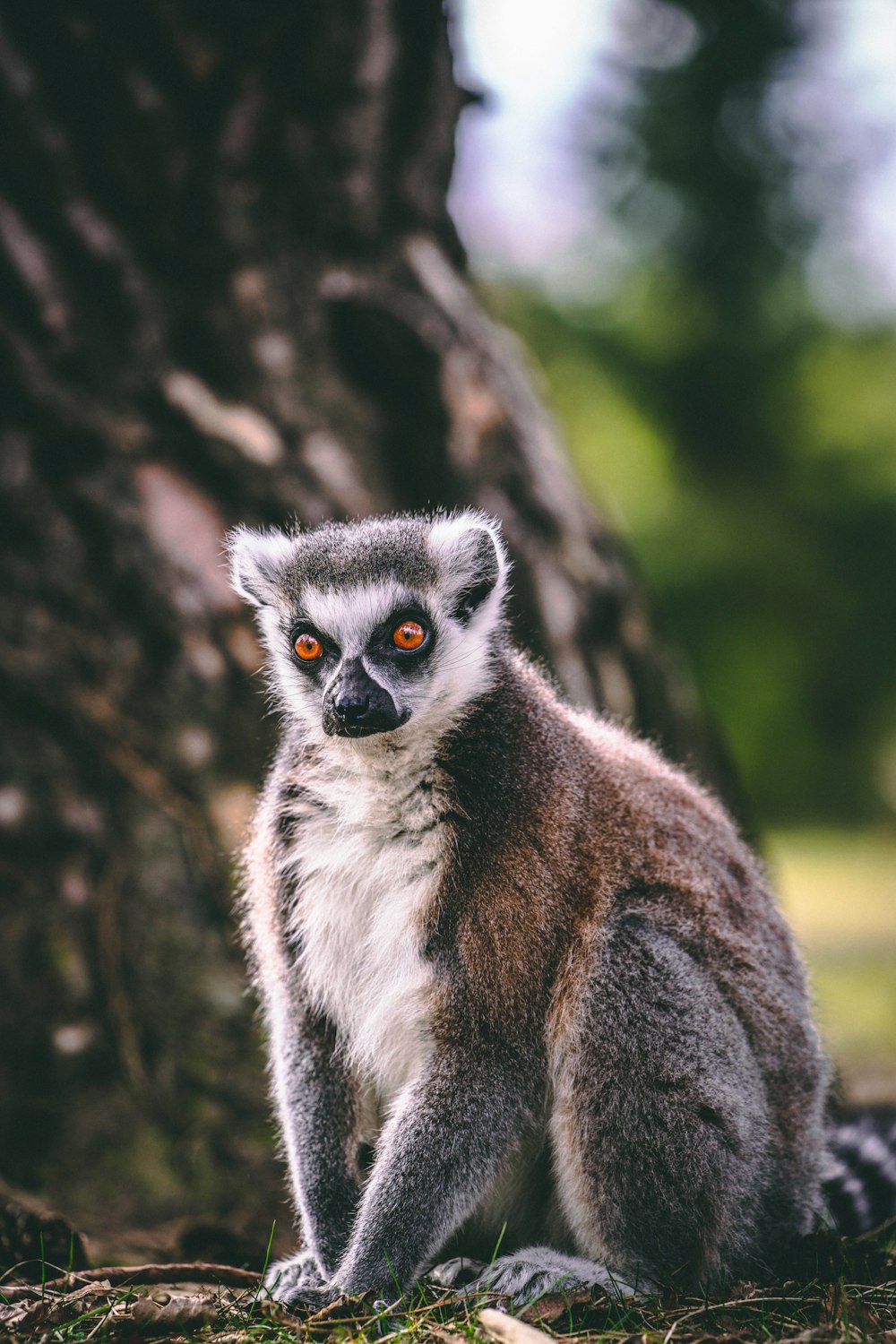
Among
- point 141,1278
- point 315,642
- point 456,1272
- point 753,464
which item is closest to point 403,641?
point 315,642

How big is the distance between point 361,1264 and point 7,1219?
1480 mm

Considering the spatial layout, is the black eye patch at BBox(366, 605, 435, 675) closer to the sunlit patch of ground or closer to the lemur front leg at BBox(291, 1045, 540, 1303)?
the lemur front leg at BBox(291, 1045, 540, 1303)

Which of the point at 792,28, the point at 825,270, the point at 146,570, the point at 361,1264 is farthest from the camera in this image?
the point at 825,270

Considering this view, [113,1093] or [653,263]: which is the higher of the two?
[653,263]

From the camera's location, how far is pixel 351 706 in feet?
12.0

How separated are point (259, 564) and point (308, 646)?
1.66 ft

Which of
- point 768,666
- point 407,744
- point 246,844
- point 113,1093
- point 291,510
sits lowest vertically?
point 113,1093

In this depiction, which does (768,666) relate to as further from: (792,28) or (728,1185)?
(728,1185)

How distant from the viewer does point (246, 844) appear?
14.3 ft

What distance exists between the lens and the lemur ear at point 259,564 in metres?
4.35

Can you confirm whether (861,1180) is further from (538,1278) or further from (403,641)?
(403,641)

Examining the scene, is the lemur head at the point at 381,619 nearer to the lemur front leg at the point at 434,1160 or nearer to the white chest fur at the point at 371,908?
the white chest fur at the point at 371,908

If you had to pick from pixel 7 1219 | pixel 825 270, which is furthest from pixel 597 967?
pixel 825 270

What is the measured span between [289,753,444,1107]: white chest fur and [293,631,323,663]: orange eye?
17.2 inches
